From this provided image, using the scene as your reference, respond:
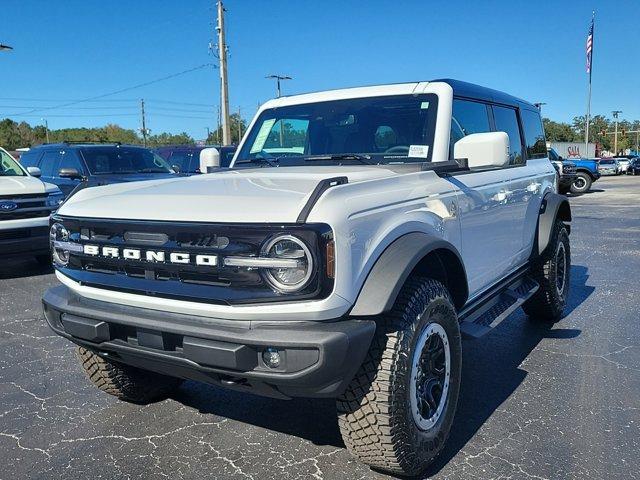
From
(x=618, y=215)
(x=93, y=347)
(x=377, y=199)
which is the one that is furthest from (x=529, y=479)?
(x=618, y=215)

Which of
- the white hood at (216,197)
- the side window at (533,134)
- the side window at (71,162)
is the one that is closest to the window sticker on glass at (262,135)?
the white hood at (216,197)

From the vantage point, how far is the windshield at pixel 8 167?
7.96 m

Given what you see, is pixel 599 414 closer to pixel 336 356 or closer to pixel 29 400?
pixel 336 356

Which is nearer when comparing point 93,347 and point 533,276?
point 93,347

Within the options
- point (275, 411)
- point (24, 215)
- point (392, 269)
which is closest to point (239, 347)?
point (392, 269)

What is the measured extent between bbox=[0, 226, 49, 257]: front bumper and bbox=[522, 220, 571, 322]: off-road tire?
597 cm

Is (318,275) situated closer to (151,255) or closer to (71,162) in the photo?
(151,255)

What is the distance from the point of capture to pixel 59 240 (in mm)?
2939

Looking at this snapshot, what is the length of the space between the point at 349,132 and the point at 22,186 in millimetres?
5511

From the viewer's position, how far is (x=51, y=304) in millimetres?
2830

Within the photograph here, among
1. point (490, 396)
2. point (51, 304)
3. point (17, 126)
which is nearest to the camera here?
point (51, 304)

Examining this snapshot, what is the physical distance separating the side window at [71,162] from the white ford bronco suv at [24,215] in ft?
4.54

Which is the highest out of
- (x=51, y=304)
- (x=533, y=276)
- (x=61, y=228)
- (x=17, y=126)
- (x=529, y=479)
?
(x=17, y=126)

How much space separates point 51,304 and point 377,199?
1702mm
